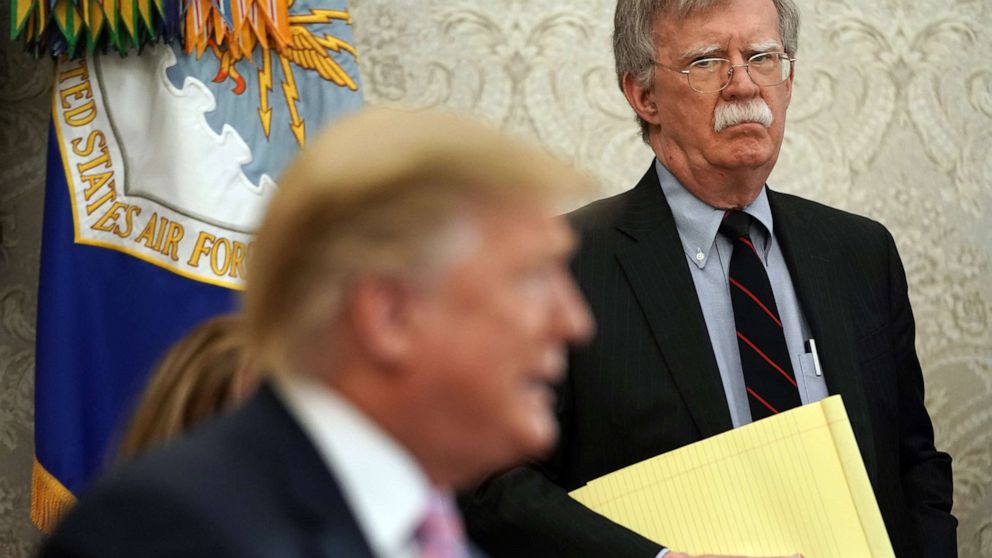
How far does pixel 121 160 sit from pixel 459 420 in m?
2.07

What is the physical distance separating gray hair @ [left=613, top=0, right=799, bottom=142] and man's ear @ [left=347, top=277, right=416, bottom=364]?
1.51 metres

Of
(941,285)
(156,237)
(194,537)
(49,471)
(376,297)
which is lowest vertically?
(49,471)

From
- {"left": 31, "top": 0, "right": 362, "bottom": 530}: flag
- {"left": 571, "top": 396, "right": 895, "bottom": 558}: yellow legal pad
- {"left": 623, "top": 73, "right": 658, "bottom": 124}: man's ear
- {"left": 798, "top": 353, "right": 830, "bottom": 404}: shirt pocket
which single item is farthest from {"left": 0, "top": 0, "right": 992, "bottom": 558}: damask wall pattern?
{"left": 571, "top": 396, "right": 895, "bottom": 558}: yellow legal pad

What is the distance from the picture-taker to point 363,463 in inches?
29.8

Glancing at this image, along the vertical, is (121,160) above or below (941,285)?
above

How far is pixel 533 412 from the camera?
2.65 ft

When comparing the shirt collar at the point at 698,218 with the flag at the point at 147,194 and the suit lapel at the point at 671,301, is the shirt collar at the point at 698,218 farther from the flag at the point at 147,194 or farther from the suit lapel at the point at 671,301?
the flag at the point at 147,194

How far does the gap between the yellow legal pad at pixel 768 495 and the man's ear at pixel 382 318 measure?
1.03 metres

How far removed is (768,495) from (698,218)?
532 mm

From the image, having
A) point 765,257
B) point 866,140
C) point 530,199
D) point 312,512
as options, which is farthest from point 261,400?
point 866,140

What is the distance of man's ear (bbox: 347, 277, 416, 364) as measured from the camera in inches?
30.0

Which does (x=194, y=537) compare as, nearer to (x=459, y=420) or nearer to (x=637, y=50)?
(x=459, y=420)

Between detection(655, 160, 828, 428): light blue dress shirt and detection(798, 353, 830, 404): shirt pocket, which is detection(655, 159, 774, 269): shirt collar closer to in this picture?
detection(655, 160, 828, 428): light blue dress shirt

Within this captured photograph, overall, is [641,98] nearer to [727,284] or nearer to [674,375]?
[727,284]
